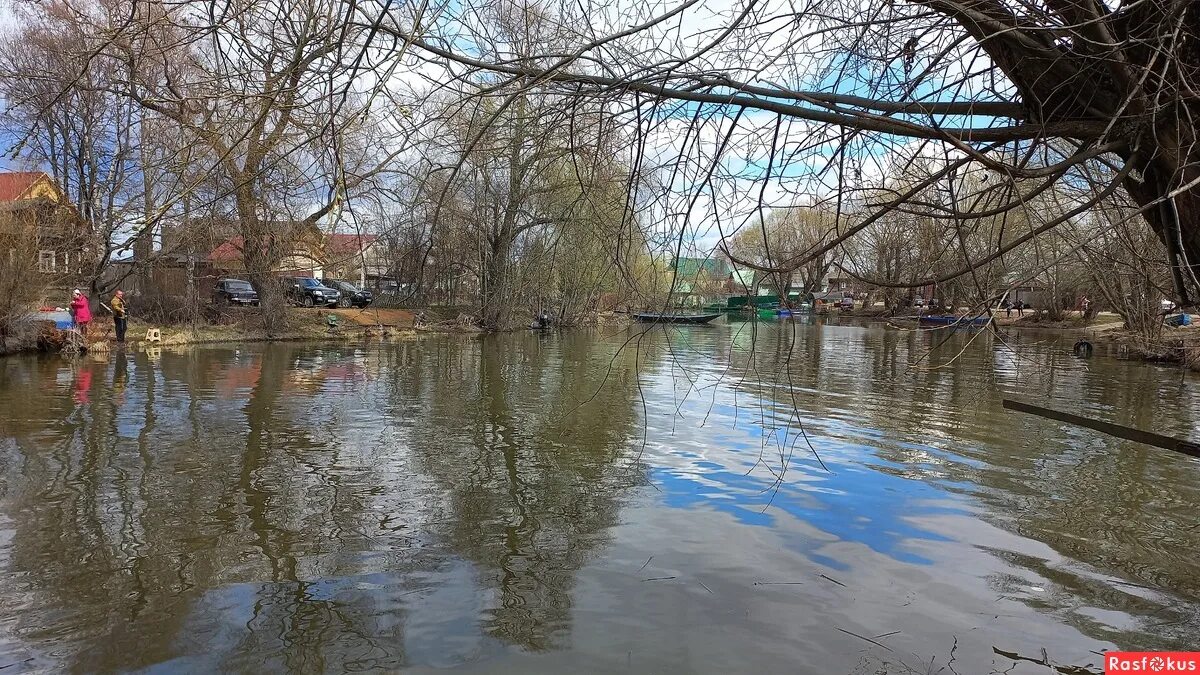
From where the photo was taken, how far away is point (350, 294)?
1558 inches

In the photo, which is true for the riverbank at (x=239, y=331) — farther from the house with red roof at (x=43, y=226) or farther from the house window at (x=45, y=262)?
the house with red roof at (x=43, y=226)

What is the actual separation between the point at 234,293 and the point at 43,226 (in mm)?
9811

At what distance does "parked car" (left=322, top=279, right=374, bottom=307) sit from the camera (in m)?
38.3

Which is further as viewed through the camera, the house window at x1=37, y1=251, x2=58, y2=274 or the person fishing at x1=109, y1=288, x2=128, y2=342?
the person fishing at x1=109, y1=288, x2=128, y2=342

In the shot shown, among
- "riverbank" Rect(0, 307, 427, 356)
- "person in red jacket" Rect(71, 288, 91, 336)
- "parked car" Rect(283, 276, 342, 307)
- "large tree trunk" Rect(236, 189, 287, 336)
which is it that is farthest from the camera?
"parked car" Rect(283, 276, 342, 307)

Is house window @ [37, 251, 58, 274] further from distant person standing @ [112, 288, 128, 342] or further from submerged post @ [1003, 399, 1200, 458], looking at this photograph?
submerged post @ [1003, 399, 1200, 458]

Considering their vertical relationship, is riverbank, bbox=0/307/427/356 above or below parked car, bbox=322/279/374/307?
below

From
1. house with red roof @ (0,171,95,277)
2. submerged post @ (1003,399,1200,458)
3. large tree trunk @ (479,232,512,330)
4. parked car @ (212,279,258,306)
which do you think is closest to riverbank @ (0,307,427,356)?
parked car @ (212,279,258,306)

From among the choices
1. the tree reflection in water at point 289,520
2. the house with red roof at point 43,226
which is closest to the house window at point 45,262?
the house with red roof at point 43,226

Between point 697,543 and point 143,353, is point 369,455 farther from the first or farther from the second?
point 143,353

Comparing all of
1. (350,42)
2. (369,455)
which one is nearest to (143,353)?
(369,455)

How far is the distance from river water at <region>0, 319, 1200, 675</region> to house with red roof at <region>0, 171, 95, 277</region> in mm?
7861

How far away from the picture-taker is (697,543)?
6.16 metres

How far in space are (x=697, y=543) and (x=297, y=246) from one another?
2183 cm
